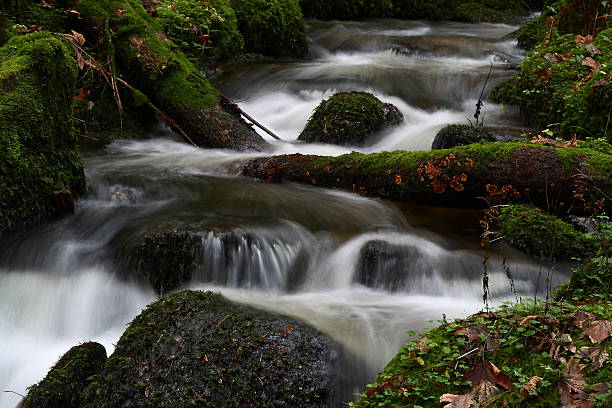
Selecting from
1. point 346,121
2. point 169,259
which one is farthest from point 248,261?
point 346,121

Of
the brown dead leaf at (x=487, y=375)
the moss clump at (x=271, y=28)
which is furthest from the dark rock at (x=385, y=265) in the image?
the moss clump at (x=271, y=28)

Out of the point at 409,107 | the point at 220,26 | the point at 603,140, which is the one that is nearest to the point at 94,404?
the point at 603,140

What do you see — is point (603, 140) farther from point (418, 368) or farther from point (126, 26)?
point (126, 26)

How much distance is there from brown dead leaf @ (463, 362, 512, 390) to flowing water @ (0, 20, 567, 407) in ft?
3.17

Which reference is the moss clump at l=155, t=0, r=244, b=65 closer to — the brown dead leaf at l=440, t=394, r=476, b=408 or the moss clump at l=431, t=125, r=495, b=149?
the moss clump at l=431, t=125, r=495, b=149

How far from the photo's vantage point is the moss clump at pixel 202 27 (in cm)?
1041

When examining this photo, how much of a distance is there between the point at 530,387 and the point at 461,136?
4721 mm

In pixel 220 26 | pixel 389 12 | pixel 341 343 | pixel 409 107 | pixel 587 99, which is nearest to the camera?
pixel 341 343

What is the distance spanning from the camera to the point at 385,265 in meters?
5.21

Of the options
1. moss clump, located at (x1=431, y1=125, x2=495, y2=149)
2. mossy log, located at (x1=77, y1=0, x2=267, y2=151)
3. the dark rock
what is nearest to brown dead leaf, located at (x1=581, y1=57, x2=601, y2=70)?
moss clump, located at (x1=431, y1=125, x2=495, y2=149)

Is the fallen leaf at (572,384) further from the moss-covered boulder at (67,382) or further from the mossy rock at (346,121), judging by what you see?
the mossy rock at (346,121)

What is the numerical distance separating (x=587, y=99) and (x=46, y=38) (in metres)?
5.70

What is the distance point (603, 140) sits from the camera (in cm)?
580

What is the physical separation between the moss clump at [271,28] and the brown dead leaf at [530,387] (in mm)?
10708
